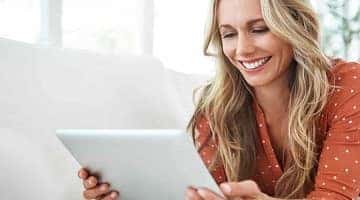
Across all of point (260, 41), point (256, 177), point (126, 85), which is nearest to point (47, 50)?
point (126, 85)

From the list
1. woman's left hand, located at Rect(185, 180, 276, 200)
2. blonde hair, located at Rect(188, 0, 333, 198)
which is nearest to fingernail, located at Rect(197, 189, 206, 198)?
woman's left hand, located at Rect(185, 180, 276, 200)

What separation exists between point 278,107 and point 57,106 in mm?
532

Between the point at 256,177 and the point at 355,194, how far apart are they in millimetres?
295

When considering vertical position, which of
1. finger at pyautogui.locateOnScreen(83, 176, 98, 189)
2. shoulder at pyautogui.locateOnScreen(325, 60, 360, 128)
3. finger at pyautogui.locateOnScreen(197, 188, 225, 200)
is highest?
shoulder at pyautogui.locateOnScreen(325, 60, 360, 128)

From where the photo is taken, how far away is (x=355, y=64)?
1.23 metres

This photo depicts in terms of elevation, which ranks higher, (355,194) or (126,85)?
(126,85)

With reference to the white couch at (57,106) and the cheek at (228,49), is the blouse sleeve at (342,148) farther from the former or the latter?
the white couch at (57,106)

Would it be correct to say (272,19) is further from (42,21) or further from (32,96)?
(42,21)

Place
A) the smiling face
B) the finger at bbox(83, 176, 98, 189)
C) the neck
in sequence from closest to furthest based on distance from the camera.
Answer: the finger at bbox(83, 176, 98, 189)
the smiling face
the neck

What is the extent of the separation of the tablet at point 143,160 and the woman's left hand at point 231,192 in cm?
1

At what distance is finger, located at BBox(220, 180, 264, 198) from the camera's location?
2.87 feet

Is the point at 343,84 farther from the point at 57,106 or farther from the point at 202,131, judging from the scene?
the point at 57,106

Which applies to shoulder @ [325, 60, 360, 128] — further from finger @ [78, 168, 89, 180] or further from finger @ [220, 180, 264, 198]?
finger @ [78, 168, 89, 180]

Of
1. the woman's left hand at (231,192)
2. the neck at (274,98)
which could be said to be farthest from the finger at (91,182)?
the neck at (274,98)
